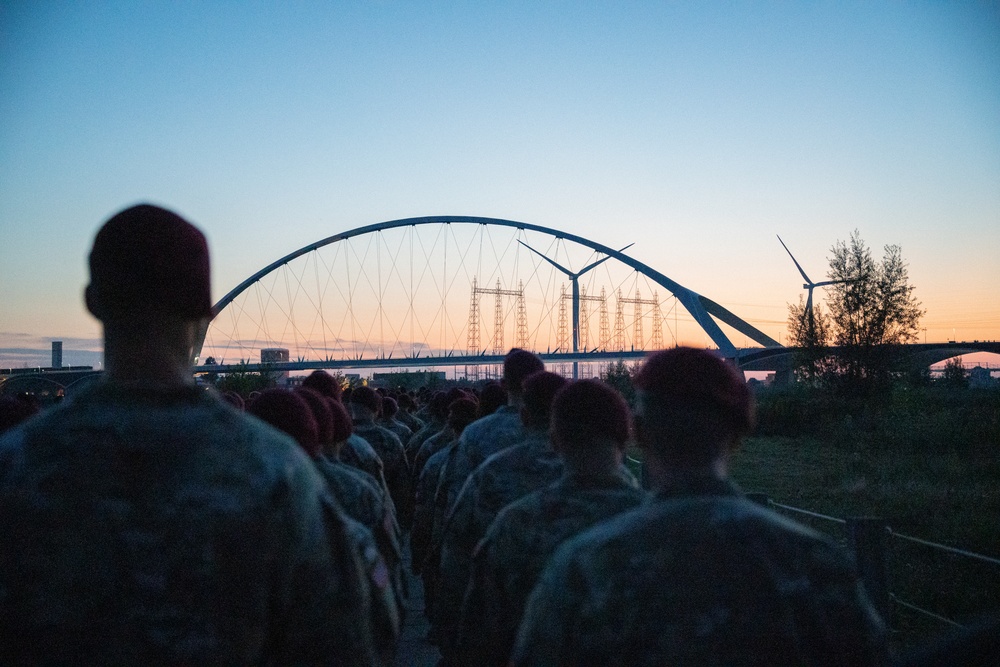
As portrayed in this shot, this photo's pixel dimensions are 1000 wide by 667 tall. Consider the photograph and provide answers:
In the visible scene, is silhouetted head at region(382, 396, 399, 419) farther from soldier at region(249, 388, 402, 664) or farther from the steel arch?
the steel arch

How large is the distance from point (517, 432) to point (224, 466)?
4.18m

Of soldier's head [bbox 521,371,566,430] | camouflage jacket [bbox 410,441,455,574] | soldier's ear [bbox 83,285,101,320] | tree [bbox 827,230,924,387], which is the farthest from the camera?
tree [bbox 827,230,924,387]

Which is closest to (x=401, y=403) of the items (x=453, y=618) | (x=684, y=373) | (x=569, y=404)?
(x=453, y=618)

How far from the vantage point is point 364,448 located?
6512mm

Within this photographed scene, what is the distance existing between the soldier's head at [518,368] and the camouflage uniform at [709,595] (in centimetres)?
395

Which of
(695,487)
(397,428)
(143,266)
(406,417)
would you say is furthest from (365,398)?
(695,487)

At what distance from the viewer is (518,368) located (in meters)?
6.29

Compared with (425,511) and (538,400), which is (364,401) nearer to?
(425,511)

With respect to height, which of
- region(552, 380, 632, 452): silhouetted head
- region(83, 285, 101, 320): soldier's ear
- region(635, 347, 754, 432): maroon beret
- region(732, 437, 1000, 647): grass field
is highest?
region(83, 285, 101, 320): soldier's ear

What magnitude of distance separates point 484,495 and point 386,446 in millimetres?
4717

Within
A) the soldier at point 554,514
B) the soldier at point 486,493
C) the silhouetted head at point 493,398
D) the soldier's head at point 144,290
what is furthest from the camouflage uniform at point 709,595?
the silhouetted head at point 493,398

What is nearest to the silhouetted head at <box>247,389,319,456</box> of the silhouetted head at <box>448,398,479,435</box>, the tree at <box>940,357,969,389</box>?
the silhouetted head at <box>448,398,479,435</box>

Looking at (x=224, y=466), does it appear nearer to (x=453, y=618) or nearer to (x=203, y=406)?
(x=203, y=406)

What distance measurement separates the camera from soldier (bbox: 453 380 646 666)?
3.63 meters
